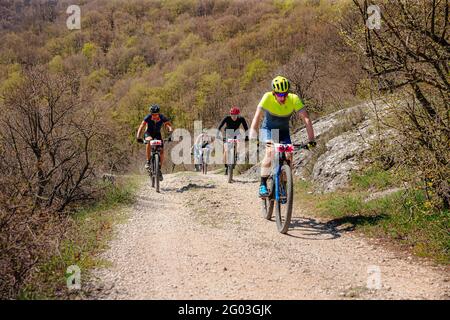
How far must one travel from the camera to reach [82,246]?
19.7 feet

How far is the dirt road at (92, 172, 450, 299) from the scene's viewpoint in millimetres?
4473

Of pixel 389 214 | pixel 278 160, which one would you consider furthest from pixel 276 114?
pixel 389 214

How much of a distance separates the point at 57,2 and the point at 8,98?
15962cm

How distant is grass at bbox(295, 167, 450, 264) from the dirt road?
359 mm

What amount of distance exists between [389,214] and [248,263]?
3143mm

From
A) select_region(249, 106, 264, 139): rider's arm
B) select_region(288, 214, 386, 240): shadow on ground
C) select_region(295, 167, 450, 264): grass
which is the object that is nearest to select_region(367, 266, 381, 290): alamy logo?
select_region(295, 167, 450, 264): grass

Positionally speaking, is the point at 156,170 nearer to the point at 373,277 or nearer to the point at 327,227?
the point at 327,227

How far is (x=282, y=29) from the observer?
247 feet

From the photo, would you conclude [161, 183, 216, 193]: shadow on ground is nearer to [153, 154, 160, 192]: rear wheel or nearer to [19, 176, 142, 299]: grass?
[153, 154, 160, 192]: rear wheel

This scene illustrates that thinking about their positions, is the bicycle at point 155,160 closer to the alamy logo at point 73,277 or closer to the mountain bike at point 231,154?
the mountain bike at point 231,154

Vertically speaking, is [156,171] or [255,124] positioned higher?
[255,124]

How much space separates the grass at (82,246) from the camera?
4.55 meters

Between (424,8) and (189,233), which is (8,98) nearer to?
(189,233)
